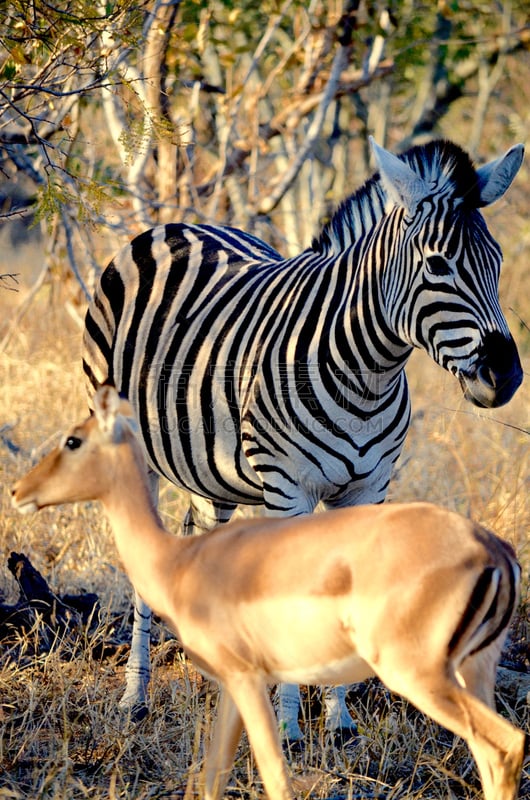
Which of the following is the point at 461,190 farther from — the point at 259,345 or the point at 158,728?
the point at 158,728

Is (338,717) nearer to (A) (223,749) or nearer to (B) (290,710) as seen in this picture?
(B) (290,710)

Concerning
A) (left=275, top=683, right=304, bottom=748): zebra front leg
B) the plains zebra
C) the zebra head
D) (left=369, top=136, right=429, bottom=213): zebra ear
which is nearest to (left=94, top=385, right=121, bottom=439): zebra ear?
the plains zebra

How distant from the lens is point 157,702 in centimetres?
498

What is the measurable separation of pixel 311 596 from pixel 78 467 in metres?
0.93

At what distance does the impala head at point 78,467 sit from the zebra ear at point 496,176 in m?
1.90

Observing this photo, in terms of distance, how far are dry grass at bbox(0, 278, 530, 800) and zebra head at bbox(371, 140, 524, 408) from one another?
763 mm

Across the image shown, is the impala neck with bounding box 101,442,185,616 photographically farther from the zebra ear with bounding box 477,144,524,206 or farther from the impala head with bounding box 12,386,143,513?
the zebra ear with bounding box 477,144,524,206

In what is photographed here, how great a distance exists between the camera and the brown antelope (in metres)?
3.13

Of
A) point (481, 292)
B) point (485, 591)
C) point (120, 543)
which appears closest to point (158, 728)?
point (120, 543)

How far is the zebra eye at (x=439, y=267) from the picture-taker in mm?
4383

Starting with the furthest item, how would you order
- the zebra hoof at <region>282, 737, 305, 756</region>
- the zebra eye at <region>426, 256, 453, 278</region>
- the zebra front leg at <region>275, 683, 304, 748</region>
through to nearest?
the zebra front leg at <region>275, 683, 304, 748</region>
the zebra hoof at <region>282, 737, 305, 756</region>
the zebra eye at <region>426, 256, 453, 278</region>

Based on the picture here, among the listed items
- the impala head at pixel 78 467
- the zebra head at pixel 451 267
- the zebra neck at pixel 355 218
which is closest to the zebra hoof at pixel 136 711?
the impala head at pixel 78 467

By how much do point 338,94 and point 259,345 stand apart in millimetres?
5490

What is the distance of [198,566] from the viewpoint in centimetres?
355
